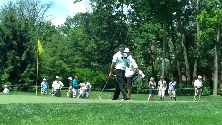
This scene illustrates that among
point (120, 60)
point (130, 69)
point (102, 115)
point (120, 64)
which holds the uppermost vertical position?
point (120, 60)

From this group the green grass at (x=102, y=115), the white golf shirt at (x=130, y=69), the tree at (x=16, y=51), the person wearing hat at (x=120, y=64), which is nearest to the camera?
the green grass at (x=102, y=115)

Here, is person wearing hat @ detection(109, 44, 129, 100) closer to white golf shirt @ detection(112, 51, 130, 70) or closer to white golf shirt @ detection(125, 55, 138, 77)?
white golf shirt @ detection(112, 51, 130, 70)

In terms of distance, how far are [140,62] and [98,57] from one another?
6.48 metres

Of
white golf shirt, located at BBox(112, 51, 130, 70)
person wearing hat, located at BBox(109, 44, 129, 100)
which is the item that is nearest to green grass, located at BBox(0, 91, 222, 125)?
person wearing hat, located at BBox(109, 44, 129, 100)

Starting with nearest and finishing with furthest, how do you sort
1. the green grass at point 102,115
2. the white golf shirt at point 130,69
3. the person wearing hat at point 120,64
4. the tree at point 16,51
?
the green grass at point 102,115 < the person wearing hat at point 120,64 < the white golf shirt at point 130,69 < the tree at point 16,51

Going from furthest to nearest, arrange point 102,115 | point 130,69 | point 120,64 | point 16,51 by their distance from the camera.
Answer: point 16,51, point 130,69, point 120,64, point 102,115

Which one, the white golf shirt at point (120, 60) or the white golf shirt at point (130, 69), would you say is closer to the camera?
the white golf shirt at point (120, 60)

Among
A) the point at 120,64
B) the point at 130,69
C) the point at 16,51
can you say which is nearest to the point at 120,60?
the point at 120,64

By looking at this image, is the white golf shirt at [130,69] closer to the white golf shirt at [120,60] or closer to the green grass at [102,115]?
the white golf shirt at [120,60]

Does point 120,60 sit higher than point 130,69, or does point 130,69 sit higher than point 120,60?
point 120,60

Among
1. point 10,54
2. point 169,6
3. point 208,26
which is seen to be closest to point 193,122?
point 208,26

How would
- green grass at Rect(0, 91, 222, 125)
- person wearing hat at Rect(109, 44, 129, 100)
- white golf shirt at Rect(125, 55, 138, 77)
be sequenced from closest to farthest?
green grass at Rect(0, 91, 222, 125)
person wearing hat at Rect(109, 44, 129, 100)
white golf shirt at Rect(125, 55, 138, 77)

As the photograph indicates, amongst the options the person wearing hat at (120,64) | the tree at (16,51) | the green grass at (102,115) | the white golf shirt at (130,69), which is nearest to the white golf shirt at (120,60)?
the person wearing hat at (120,64)

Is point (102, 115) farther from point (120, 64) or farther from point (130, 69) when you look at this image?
point (130, 69)
